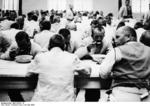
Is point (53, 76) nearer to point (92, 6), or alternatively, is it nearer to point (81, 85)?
point (81, 85)

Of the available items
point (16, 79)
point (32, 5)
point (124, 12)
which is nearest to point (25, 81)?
point (16, 79)

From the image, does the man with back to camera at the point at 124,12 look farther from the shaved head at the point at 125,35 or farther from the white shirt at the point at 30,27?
the shaved head at the point at 125,35

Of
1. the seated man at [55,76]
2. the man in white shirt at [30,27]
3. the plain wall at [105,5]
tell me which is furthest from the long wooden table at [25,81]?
the plain wall at [105,5]

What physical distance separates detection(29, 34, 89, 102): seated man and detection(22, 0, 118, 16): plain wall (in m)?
14.0

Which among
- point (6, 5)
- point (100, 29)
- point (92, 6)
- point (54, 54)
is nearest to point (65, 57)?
point (54, 54)

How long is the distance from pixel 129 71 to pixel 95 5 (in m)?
14.3

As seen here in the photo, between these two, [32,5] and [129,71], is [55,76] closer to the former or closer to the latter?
[129,71]

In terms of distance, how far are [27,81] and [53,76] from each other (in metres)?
0.38

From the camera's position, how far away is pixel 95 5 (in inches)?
634

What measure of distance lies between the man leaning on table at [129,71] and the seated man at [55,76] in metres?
0.27

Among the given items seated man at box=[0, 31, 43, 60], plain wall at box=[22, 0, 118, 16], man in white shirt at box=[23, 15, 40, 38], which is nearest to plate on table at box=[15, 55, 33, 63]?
seated man at box=[0, 31, 43, 60]

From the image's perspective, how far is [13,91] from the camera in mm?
2822

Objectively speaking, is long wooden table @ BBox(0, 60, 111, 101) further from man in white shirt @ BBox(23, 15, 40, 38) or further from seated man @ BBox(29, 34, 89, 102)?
man in white shirt @ BBox(23, 15, 40, 38)

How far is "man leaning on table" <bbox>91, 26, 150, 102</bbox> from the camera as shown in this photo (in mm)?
2031
